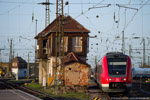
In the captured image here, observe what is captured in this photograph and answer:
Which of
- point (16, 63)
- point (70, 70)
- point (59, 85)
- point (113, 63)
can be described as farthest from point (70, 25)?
point (16, 63)

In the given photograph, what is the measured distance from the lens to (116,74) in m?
22.2

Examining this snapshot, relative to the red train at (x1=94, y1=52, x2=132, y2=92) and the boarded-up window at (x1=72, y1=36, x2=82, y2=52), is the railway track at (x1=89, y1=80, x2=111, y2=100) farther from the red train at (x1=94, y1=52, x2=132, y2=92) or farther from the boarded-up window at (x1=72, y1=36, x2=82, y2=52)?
the boarded-up window at (x1=72, y1=36, x2=82, y2=52)

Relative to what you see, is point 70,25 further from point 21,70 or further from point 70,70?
point 21,70

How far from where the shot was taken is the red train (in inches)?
868

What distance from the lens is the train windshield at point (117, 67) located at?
2222 cm

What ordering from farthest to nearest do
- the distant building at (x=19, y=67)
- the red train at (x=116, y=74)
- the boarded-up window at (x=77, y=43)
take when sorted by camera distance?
the distant building at (x=19, y=67) → the boarded-up window at (x=77, y=43) → the red train at (x=116, y=74)

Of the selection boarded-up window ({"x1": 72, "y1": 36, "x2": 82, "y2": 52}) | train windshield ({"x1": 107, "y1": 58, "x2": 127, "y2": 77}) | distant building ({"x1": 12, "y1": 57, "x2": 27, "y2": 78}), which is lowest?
distant building ({"x1": 12, "y1": 57, "x2": 27, "y2": 78})

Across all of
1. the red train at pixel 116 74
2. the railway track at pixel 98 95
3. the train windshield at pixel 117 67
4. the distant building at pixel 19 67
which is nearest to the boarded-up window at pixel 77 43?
the railway track at pixel 98 95

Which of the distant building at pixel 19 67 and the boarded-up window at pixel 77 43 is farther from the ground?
the boarded-up window at pixel 77 43

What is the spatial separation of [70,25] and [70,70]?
938 centimetres

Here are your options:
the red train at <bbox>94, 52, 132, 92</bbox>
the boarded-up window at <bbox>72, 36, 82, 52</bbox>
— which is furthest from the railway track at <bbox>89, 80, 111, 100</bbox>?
the boarded-up window at <bbox>72, 36, 82, 52</bbox>

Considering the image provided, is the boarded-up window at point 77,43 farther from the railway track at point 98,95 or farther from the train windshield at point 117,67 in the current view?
the train windshield at point 117,67

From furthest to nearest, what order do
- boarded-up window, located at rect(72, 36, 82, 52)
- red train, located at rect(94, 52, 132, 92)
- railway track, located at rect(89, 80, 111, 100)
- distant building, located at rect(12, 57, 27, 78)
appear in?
1. distant building, located at rect(12, 57, 27, 78)
2. boarded-up window, located at rect(72, 36, 82, 52)
3. railway track, located at rect(89, 80, 111, 100)
4. red train, located at rect(94, 52, 132, 92)

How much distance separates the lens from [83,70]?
31.0 metres
